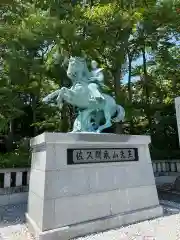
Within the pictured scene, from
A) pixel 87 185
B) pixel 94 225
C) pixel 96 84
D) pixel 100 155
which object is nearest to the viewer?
pixel 94 225

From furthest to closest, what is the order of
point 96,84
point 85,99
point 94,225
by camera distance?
1. point 96,84
2. point 85,99
3. point 94,225

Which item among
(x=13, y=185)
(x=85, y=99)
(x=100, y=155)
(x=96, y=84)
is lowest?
(x=13, y=185)

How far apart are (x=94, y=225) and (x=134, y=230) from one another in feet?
2.10

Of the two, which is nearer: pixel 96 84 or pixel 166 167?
pixel 96 84

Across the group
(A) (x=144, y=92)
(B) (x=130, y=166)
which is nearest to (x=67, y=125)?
(A) (x=144, y=92)

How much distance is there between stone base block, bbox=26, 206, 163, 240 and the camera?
3.79 meters

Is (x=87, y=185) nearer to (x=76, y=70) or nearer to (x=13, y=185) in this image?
(x=76, y=70)

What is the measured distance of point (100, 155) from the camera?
15.1 feet

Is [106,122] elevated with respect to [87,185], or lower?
elevated

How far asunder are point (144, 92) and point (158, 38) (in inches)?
111

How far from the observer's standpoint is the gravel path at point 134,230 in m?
3.86

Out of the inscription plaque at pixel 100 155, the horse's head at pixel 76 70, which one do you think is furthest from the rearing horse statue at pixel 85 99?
the inscription plaque at pixel 100 155

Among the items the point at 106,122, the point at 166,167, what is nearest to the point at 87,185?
the point at 106,122

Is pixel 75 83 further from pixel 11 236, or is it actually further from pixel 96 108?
pixel 11 236
